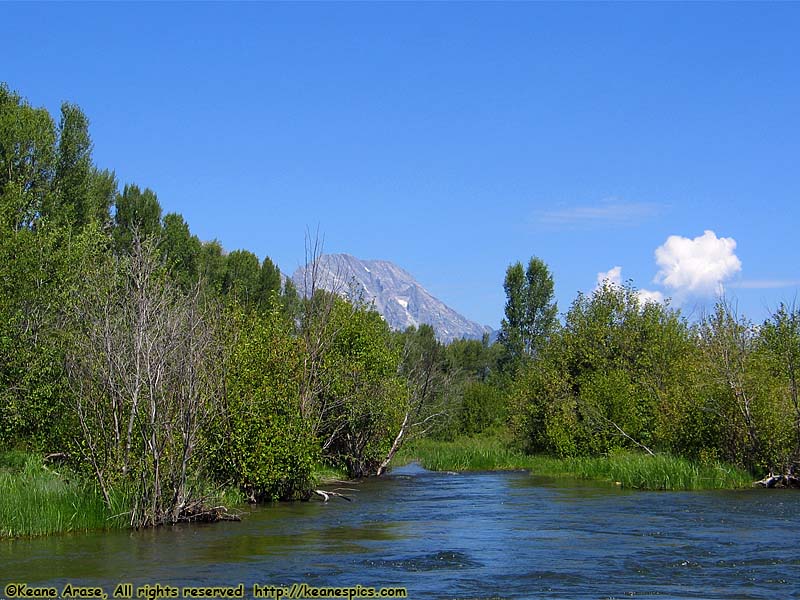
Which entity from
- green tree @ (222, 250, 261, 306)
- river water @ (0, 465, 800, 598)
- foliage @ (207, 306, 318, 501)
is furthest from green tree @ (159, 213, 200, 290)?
→ river water @ (0, 465, 800, 598)

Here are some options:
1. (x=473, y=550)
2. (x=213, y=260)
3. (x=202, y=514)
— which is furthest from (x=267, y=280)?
(x=473, y=550)

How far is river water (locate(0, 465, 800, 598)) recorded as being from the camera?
1606cm

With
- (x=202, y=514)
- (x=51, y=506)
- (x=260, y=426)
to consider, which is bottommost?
(x=202, y=514)

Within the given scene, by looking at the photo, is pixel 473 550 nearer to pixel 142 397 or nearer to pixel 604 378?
pixel 142 397

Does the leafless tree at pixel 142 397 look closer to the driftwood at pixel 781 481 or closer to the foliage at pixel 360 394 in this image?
the foliage at pixel 360 394

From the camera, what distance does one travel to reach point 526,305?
87.4 meters

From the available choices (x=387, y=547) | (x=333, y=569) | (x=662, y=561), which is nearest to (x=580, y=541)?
(x=662, y=561)

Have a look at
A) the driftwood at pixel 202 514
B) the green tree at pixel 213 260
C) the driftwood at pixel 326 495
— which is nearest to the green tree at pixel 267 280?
the green tree at pixel 213 260

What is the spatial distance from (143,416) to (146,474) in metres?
1.41

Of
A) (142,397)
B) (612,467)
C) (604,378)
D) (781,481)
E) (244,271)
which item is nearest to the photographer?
(142,397)

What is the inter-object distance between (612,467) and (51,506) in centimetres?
2214

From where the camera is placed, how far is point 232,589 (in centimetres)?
1538

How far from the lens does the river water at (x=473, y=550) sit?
16062mm

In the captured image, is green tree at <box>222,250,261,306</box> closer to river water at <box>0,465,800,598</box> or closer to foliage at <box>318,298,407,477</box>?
foliage at <box>318,298,407,477</box>
